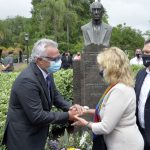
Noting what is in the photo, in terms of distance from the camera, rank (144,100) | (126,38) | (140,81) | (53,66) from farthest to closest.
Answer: (126,38) < (140,81) < (144,100) < (53,66)

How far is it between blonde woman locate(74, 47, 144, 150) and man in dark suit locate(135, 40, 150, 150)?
1.33 ft

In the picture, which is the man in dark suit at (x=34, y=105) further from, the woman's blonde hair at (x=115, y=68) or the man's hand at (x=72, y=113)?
the woman's blonde hair at (x=115, y=68)

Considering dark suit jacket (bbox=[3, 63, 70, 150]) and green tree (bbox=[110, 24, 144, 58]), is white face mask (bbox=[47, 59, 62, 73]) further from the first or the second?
green tree (bbox=[110, 24, 144, 58])

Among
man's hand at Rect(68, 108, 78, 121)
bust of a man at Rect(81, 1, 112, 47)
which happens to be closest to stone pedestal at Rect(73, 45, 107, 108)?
bust of a man at Rect(81, 1, 112, 47)

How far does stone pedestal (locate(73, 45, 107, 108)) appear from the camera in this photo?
27.6 ft

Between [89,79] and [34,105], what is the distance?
483 centimetres

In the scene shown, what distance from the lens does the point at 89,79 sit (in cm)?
843

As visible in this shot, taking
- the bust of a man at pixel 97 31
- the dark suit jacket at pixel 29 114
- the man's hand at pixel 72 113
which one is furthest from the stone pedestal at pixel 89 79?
the dark suit jacket at pixel 29 114

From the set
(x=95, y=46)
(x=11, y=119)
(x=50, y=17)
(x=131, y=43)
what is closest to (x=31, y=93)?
(x=11, y=119)

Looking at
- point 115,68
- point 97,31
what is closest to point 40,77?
point 115,68

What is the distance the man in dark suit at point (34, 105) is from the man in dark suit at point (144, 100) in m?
0.73

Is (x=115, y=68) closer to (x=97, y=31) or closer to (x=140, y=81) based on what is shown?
(x=140, y=81)

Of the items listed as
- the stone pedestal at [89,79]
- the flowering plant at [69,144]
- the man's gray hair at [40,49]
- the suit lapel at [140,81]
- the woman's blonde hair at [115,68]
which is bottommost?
the flowering plant at [69,144]

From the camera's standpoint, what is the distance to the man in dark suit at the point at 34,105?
3656 mm
